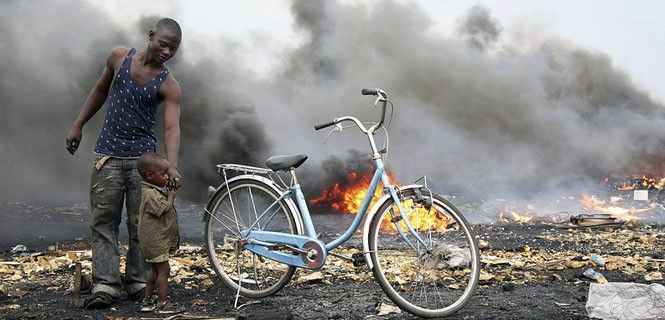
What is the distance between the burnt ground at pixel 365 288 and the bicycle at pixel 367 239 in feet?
0.64

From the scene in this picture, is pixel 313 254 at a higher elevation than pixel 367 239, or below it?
below

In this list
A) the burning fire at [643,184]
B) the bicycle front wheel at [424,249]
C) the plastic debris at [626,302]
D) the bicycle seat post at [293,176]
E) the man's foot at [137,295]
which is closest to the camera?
the plastic debris at [626,302]

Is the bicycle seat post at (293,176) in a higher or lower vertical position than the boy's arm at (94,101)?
lower

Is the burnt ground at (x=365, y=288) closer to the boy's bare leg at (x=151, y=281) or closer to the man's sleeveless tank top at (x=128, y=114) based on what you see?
the boy's bare leg at (x=151, y=281)

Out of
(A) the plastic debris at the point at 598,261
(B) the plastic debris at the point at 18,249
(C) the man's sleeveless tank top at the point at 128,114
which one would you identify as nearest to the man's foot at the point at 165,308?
(C) the man's sleeveless tank top at the point at 128,114

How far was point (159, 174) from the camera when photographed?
14.7 feet

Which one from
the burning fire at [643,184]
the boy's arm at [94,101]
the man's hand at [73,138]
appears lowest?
the man's hand at [73,138]

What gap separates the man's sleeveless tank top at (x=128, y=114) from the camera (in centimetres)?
477

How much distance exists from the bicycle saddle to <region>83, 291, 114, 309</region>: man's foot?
162 centimetres

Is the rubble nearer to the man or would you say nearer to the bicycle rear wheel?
the bicycle rear wheel

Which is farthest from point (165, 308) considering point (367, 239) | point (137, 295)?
point (367, 239)

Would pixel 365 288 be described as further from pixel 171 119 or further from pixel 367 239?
pixel 171 119

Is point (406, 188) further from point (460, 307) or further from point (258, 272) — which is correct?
point (258, 272)

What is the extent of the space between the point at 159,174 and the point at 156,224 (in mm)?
388
